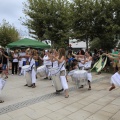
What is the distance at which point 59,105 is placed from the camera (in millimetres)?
5320

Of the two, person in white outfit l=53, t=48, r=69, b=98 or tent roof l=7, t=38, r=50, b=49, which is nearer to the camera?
person in white outfit l=53, t=48, r=69, b=98

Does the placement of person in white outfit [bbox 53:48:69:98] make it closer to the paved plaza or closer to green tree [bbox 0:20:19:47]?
the paved plaza

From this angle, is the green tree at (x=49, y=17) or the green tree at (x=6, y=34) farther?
the green tree at (x=6, y=34)

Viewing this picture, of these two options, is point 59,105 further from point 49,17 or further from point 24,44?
→ point 49,17

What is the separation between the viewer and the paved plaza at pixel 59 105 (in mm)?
4517

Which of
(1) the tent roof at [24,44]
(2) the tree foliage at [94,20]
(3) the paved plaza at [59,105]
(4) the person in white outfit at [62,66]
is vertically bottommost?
(3) the paved plaza at [59,105]

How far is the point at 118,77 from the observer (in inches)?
238

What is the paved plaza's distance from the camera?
452 centimetres

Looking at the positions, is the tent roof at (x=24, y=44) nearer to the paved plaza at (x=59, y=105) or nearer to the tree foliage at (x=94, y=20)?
the tree foliage at (x=94, y=20)

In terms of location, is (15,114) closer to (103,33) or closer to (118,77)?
(118,77)

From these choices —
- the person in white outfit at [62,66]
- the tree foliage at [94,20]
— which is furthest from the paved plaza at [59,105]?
the tree foliage at [94,20]

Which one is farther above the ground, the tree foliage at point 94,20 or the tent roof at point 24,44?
the tree foliage at point 94,20

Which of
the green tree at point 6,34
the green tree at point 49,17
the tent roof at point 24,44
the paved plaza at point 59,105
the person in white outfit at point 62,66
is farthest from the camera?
the green tree at point 6,34

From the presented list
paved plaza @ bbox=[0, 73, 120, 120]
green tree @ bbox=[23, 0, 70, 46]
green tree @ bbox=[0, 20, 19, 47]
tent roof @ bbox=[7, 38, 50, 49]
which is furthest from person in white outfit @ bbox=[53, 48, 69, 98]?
green tree @ bbox=[0, 20, 19, 47]
